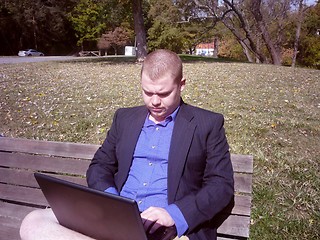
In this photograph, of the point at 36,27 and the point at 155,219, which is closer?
the point at 155,219

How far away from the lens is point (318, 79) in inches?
471

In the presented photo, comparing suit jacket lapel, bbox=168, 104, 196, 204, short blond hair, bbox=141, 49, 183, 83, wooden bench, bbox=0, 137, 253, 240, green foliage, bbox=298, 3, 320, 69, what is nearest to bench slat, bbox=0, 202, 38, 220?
wooden bench, bbox=0, 137, 253, 240

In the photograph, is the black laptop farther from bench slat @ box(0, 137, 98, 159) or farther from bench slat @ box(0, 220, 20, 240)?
bench slat @ box(0, 220, 20, 240)

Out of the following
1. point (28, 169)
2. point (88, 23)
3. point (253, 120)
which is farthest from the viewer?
point (88, 23)

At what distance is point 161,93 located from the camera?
8.04 ft

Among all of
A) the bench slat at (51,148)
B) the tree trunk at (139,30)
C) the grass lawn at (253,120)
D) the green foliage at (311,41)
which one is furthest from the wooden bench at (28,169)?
the green foliage at (311,41)

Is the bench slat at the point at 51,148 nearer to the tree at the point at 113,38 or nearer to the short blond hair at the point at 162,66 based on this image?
the short blond hair at the point at 162,66

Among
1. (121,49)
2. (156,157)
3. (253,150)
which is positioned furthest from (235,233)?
(121,49)

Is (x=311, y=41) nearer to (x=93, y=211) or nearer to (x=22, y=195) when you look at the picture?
(x=22, y=195)

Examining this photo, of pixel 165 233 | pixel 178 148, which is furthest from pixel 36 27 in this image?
pixel 165 233

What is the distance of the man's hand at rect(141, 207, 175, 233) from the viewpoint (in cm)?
211

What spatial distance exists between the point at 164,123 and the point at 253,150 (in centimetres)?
258

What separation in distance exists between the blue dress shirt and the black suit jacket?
0.05 m

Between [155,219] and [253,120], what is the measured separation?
14.9 ft
